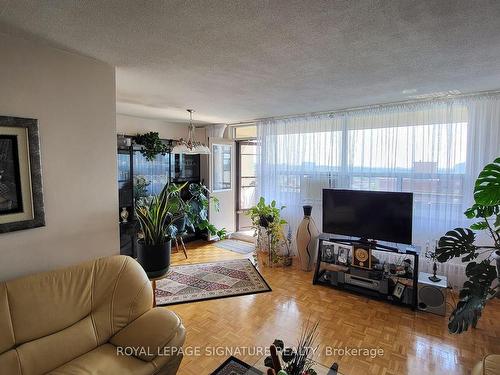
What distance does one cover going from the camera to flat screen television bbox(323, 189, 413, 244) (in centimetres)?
305

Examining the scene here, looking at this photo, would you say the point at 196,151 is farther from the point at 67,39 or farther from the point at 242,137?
the point at 67,39

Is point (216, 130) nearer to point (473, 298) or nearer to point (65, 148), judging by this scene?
point (65, 148)

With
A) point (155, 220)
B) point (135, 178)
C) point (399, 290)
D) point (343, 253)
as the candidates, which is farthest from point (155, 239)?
point (399, 290)

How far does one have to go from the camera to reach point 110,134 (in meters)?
2.16

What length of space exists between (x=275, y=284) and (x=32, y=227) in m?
2.68

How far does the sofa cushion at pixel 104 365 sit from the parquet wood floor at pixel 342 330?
1.77ft

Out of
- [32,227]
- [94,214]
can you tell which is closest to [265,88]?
[94,214]

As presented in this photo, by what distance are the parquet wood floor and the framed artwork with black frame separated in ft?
4.97

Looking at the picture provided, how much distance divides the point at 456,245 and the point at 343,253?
1191 millimetres

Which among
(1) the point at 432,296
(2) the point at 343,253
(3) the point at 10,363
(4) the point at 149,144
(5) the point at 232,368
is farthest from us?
(4) the point at 149,144

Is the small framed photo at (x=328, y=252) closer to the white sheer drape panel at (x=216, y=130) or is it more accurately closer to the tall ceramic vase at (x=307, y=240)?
the tall ceramic vase at (x=307, y=240)

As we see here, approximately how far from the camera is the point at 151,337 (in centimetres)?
167

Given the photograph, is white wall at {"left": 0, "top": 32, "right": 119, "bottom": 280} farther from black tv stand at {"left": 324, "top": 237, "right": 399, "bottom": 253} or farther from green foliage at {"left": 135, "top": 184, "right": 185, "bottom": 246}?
black tv stand at {"left": 324, "top": 237, "right": 399, "bottom": 253}

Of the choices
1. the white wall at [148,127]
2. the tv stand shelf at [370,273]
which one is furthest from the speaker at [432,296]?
the white wall at [148,127]
